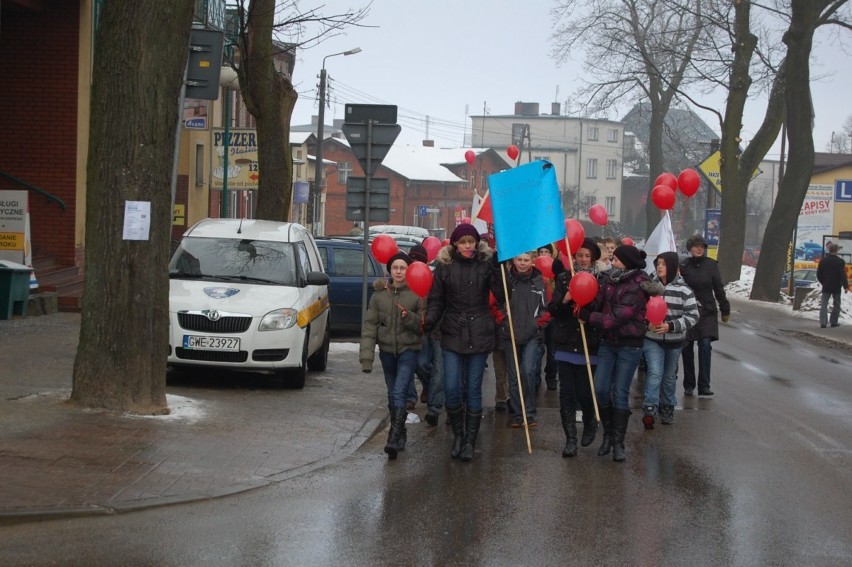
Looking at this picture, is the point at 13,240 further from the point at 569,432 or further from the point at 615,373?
the point at 615,373

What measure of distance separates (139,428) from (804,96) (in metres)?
26.4

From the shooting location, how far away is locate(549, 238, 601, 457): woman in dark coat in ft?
31.5

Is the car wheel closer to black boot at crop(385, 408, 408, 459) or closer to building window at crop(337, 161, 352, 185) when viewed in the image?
black boot at crop(385, 408, 408, 459)

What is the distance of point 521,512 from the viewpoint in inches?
290

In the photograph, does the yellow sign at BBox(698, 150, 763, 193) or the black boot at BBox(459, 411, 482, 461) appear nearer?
the black boot at BBox(459, 411, 482, 461)

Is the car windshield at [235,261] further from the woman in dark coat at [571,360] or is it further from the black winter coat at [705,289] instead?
the black winter coat at [705,289]

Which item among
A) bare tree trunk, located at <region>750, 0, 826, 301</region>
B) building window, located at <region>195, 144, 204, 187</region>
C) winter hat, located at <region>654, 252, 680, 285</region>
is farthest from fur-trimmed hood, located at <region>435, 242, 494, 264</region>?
bare tree trunk, located at <region>750, 0, 826, 301</region>

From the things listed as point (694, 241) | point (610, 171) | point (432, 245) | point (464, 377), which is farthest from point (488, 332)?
point (610, 171)

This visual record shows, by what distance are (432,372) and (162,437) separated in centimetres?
326

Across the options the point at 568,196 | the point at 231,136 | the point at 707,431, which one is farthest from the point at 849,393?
the point at 568,196

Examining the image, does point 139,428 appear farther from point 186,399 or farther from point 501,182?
point 501,182

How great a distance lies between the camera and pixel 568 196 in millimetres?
98250

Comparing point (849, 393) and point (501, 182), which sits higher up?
point (501, 182)

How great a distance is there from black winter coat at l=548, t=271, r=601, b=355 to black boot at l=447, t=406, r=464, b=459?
111 cm
